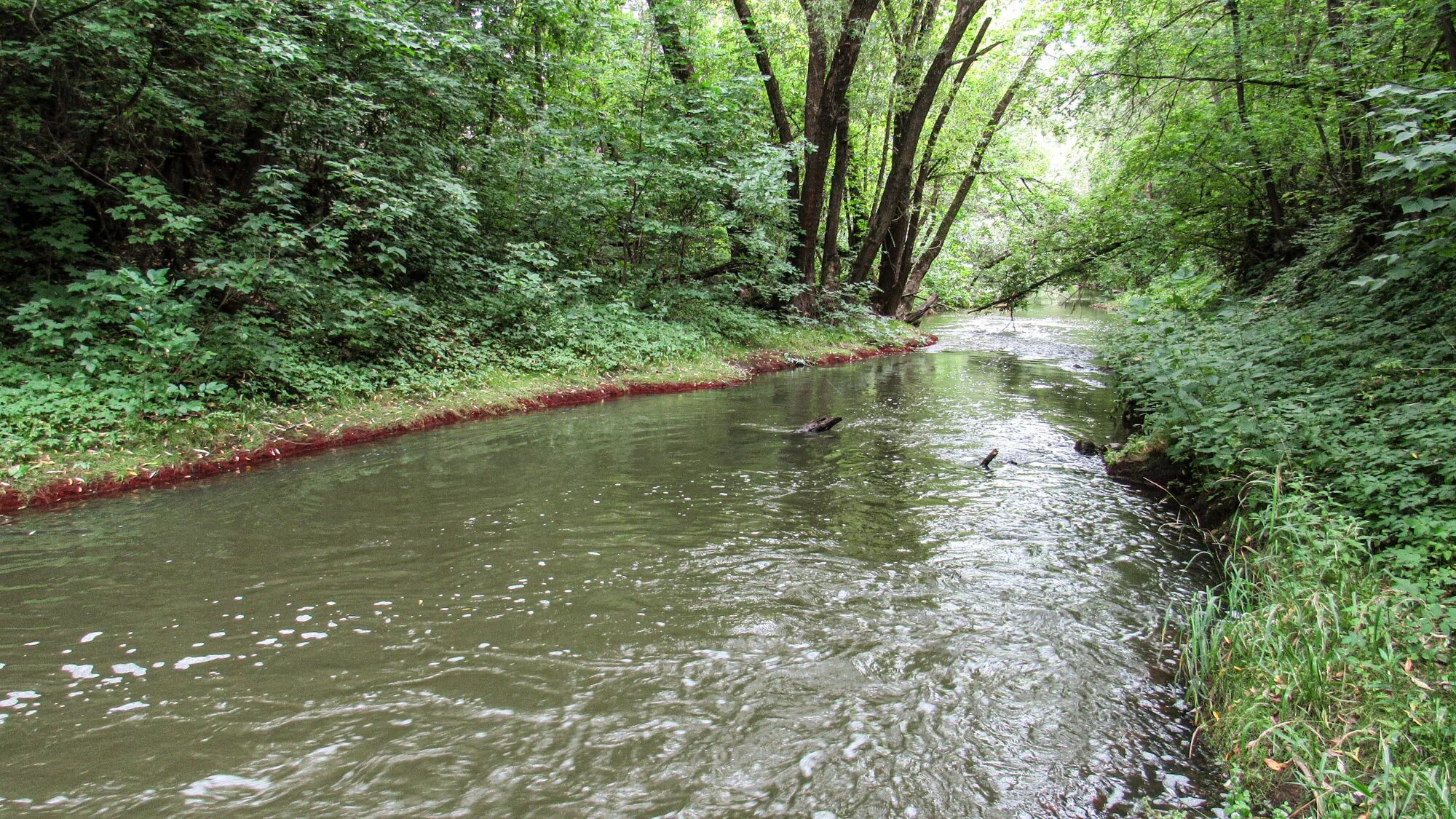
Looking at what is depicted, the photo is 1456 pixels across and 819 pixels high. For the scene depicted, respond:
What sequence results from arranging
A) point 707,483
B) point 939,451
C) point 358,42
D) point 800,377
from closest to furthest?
point 707,483
point 939,451
point 358,42
point 800,377

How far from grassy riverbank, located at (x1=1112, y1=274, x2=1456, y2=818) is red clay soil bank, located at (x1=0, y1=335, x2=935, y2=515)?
27.2ft

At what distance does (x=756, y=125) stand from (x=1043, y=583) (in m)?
15.4

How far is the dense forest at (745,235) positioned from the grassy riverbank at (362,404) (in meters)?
0.06

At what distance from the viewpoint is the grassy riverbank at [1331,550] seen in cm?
253

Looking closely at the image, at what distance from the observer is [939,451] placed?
794 centimetres

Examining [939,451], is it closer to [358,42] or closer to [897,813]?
[897,813]

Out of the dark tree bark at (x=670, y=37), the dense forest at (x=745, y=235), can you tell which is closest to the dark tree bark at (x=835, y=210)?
the dense forest at (x=745, y=235)

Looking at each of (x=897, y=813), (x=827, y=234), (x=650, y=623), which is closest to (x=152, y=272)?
(x=650, y=623)

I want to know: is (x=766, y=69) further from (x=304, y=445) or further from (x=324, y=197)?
(x=304, y=445)

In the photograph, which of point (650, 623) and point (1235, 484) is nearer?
point (650, 623)

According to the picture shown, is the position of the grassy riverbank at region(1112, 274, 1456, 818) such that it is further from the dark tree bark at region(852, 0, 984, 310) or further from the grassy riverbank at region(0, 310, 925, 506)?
the dark tree bark at region(852, 0, 984, 310)

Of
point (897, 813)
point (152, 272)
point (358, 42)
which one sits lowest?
point (897, 813)

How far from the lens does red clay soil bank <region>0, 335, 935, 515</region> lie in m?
5.84

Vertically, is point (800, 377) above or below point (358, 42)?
below
